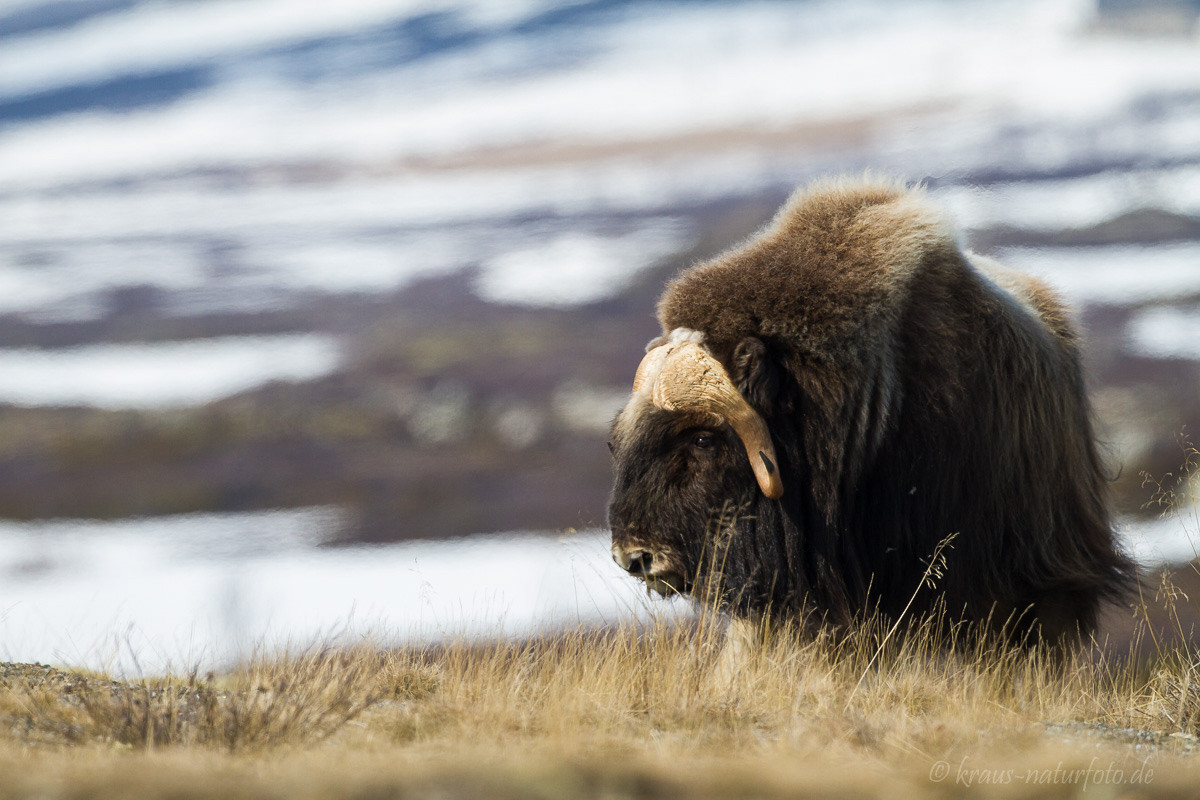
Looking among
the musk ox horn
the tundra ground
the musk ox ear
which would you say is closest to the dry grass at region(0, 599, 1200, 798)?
the tundra ground

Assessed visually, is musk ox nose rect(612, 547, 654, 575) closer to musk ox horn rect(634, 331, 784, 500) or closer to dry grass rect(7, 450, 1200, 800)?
dry grass rect(7, 450, 1200, 800)

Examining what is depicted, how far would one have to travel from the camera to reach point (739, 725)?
9.34 feet

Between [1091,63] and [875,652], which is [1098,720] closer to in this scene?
[875,652]

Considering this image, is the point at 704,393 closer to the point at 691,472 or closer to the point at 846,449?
the point at 691,472

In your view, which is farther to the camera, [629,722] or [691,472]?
[691,472]

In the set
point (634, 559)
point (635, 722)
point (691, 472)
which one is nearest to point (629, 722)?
point (635, 722)

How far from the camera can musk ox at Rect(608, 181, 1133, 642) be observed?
3.61m

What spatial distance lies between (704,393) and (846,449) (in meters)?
0.50

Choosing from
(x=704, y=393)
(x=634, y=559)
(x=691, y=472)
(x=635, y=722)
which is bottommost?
(x=635, y=722)

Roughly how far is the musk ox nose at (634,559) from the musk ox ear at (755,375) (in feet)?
1.95

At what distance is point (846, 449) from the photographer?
11.9 feet

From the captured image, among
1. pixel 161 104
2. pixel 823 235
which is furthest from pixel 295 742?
pixel 161 104

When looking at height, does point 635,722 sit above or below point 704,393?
below

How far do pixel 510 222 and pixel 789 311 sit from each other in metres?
50.3
